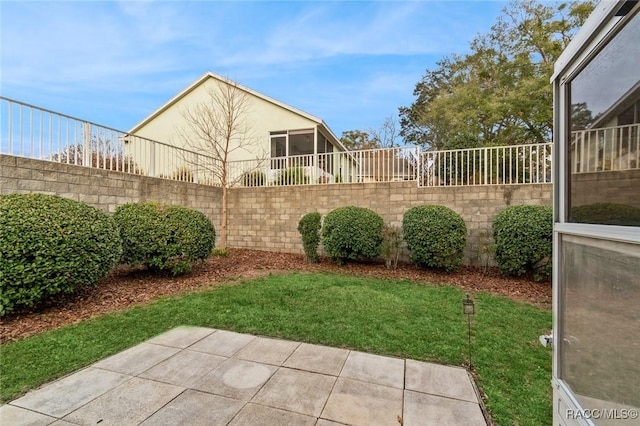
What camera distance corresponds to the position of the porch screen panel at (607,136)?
1.05 meters

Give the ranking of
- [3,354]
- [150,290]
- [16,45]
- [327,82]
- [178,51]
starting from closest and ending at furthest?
[3,354], [16,45], [150,290], [178,51], [327,82]

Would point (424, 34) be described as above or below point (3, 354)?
above

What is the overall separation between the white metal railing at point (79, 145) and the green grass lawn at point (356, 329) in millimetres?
3279

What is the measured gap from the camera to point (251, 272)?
6480 mm

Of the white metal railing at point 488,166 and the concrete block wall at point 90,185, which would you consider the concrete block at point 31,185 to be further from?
the white metal railing at point 488,166

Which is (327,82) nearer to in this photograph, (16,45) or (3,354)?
(16,45)

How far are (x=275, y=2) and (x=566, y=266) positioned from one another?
688cm

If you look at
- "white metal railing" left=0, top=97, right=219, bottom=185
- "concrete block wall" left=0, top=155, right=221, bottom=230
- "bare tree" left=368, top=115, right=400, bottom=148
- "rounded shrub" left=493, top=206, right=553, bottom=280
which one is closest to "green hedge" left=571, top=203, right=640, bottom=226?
"rounded shrub" left=493, top=206, right=553, bottom=280

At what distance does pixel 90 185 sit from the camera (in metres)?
5.62

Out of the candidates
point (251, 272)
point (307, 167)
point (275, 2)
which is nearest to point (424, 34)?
point (275, 2)

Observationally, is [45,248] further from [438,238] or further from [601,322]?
[438,238]

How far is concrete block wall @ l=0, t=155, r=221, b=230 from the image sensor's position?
4.53m

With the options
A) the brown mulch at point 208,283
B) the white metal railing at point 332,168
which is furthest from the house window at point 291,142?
the brown mulch at point 208,283

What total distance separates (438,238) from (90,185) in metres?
6.87
